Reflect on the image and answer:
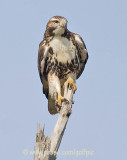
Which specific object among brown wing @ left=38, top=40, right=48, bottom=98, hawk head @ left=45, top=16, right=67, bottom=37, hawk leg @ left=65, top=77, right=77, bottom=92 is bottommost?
hawk leg @ left=65, top=77, right=77, bottom=92

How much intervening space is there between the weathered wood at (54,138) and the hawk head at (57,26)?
1563 mm

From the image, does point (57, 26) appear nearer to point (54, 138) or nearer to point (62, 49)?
point (62, 49)

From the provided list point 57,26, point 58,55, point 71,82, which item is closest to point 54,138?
point 71,82

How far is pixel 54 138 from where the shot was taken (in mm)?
8492

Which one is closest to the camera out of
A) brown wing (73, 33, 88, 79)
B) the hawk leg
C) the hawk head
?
the hawk leg

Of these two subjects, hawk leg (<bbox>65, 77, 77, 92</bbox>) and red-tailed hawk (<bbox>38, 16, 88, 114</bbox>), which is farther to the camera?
red-tailed hawk (<bbox>38, 16, 88, 114</bbox>)

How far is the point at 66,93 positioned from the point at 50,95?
122cm

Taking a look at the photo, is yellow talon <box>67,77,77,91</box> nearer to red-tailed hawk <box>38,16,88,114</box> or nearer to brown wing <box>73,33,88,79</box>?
red-tailed hawk <box>38,16,88,114</box>

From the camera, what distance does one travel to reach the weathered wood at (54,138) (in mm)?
7766

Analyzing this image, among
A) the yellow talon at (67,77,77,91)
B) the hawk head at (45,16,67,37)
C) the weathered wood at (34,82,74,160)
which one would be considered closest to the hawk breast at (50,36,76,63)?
the hawk head at (45,16,67,37)

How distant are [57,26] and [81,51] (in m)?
0.86

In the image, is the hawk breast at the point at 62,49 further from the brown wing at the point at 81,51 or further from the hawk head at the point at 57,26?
the brown wing at the point at 81,51

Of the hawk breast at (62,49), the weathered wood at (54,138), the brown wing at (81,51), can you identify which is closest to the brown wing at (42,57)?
the hawk breast at (62,49)

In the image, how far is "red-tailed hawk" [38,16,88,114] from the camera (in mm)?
10820
